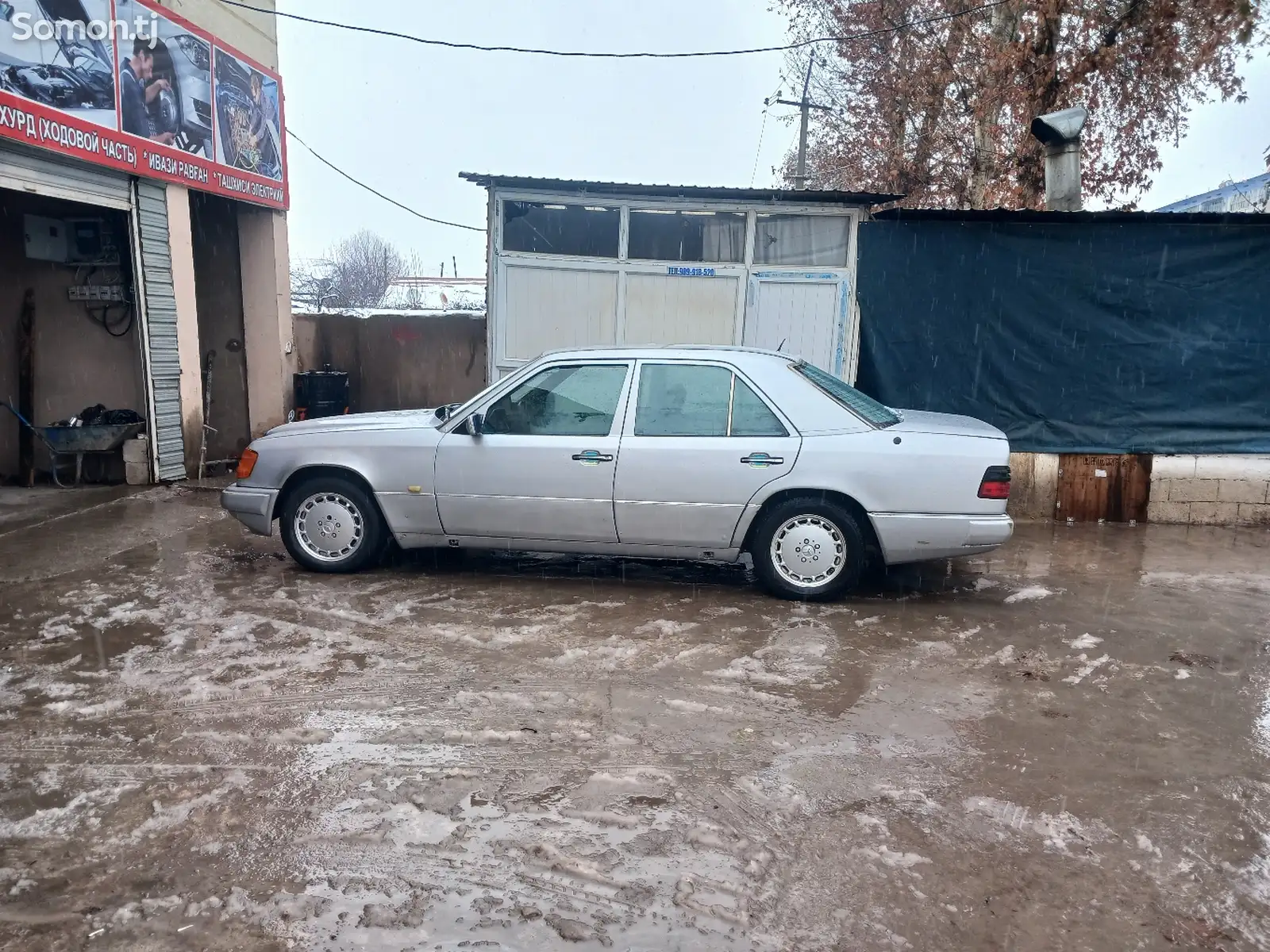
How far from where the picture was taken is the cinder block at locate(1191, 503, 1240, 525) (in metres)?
8.52

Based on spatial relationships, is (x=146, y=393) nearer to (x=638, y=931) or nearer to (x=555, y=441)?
(x=555, y=441)

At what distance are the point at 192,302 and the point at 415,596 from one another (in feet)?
20.0

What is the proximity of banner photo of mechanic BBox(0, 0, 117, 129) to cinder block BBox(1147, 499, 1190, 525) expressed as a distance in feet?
34.5

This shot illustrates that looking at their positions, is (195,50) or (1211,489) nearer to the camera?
(1211,489)

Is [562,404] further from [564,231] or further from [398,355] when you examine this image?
[398,355]

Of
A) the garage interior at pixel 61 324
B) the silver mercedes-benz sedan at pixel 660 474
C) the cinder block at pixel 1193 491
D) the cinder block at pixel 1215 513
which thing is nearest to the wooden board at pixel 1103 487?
the cinder block at pixel 1193 491

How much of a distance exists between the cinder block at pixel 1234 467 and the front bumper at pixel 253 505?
8113 mm

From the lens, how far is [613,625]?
16.9ft

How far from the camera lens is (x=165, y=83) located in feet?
29.9

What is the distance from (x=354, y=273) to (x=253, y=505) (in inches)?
2076

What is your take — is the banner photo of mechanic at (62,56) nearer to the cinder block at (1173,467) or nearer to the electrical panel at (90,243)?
the electrical panel at (90,243)

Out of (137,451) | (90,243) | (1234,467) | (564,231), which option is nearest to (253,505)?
(137,451)

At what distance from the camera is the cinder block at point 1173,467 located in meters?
8.50
